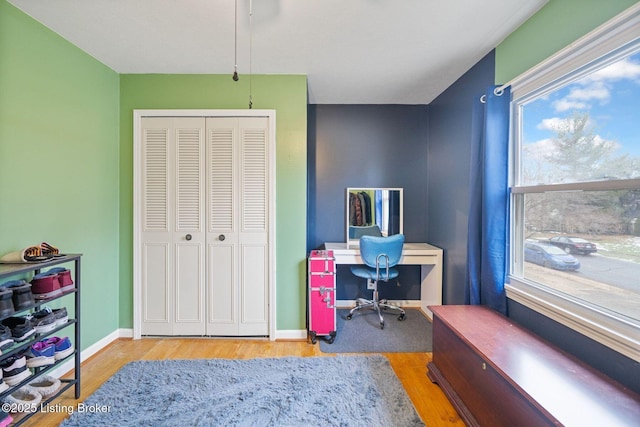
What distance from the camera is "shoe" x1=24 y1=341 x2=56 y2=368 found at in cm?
149

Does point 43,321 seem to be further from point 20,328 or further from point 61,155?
point 61,155

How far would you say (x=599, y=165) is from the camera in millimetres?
1299

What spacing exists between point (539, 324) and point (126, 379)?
2789 mm

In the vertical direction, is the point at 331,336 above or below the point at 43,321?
below

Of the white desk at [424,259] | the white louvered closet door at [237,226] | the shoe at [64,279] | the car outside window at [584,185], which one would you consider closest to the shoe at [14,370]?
the shoe at [64,279]

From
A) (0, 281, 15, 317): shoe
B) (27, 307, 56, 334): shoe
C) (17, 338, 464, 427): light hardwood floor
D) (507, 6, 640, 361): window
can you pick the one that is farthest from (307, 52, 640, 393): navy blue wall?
(0, 281, 15, 317): shoe

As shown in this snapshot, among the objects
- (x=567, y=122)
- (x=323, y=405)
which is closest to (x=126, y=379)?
(x=323, y=405)

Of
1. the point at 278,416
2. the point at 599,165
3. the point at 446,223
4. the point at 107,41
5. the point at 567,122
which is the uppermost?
the point at 107,41

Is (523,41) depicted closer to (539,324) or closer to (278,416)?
(539,324)

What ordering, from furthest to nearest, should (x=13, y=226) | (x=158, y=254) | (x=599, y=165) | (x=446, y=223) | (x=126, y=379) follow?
(x=446, y=223), (x=158, y=254), (x=126, y=379), (x=13, y=226), (x=599, y=165)

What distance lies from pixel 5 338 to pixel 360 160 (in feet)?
10.3

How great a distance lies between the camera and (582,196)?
1.38 metres

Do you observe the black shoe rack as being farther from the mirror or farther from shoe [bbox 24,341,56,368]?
the mirror

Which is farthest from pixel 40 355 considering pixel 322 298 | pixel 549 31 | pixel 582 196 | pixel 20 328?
pixel 549 31
